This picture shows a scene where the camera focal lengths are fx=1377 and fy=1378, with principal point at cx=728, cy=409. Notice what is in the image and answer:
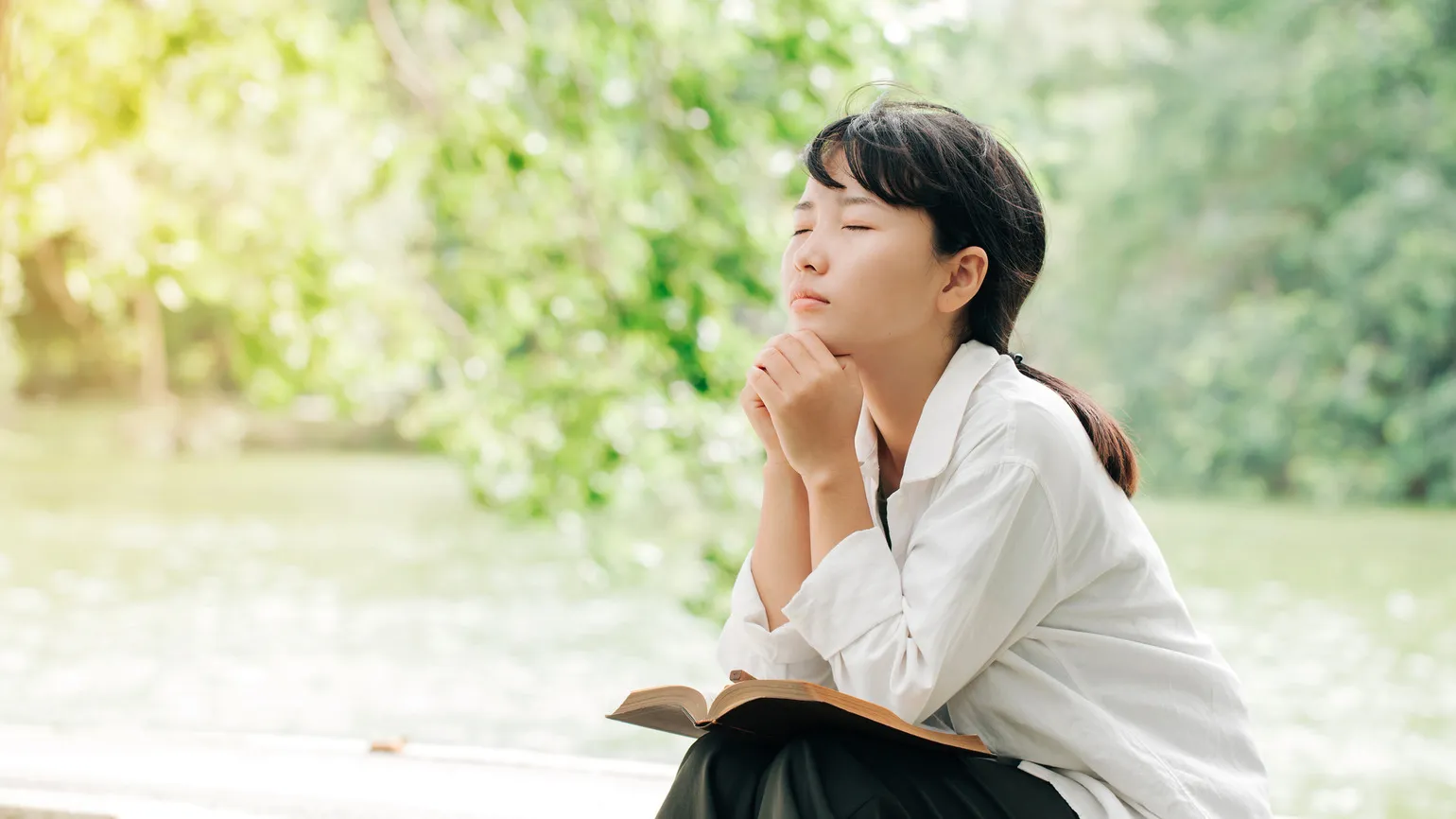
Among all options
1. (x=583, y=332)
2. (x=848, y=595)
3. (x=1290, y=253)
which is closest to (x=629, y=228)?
(x=583, y=332)

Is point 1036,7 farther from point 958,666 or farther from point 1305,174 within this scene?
point 958,666

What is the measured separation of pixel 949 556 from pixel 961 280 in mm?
260

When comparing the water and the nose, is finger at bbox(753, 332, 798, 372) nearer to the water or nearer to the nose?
the nose

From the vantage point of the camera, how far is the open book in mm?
957

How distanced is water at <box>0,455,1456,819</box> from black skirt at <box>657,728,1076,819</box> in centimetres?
156

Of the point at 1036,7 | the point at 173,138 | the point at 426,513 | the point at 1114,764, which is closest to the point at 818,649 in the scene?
the point at 1114,764

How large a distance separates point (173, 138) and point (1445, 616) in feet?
21.1

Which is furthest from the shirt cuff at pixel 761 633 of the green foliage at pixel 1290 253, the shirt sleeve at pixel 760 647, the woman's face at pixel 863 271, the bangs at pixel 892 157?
the green foliage at pixel 1290 253

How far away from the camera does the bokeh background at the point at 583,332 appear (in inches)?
105

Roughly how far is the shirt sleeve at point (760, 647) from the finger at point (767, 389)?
160mm

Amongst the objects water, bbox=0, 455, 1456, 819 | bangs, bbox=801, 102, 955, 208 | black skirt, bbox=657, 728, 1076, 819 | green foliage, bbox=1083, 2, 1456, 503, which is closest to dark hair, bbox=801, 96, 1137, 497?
bangs, bbox=801, 102, 955, 208

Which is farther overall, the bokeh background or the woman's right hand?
the bokeh background

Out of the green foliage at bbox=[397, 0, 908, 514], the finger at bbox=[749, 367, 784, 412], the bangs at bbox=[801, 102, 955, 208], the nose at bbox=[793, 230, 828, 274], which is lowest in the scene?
the finger at bbox=[749, 367, 784, 412]

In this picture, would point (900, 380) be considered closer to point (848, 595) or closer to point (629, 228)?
point (848, 595)
